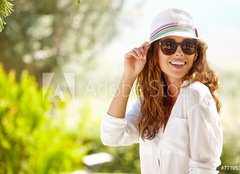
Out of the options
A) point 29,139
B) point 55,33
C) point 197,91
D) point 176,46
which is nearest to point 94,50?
point 55,33

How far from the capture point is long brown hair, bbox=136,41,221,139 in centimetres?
144

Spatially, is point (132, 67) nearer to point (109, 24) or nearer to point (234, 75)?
point (234, 75)

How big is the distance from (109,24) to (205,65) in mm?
5717

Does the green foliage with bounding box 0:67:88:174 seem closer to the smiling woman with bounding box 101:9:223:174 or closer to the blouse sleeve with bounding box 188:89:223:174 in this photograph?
the smiling woman with bounding box 101:9:223:174

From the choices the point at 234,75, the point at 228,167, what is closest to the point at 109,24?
the point at 234,75

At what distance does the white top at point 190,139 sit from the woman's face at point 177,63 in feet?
0.26

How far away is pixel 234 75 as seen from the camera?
6.39 metres

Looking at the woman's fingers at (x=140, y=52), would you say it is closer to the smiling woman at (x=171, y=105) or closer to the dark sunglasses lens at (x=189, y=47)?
the smiling woman at (x=171, y=105)

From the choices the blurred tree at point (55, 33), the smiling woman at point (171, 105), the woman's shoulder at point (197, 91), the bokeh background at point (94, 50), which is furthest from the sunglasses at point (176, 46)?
the blurred tree at point (55, 33)

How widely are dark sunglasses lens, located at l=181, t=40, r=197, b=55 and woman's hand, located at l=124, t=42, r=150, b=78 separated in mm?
141

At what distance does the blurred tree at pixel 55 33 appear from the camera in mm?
6684

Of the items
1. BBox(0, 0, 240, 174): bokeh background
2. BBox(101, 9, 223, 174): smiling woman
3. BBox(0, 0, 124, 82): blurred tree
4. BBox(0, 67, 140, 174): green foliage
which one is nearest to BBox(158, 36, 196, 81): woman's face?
BBox(101, 9, 223, 174): smiling woman

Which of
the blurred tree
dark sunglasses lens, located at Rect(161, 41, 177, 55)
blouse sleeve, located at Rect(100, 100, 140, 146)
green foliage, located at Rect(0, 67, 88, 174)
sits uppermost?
the blurred tree

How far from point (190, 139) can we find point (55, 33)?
5.90m
